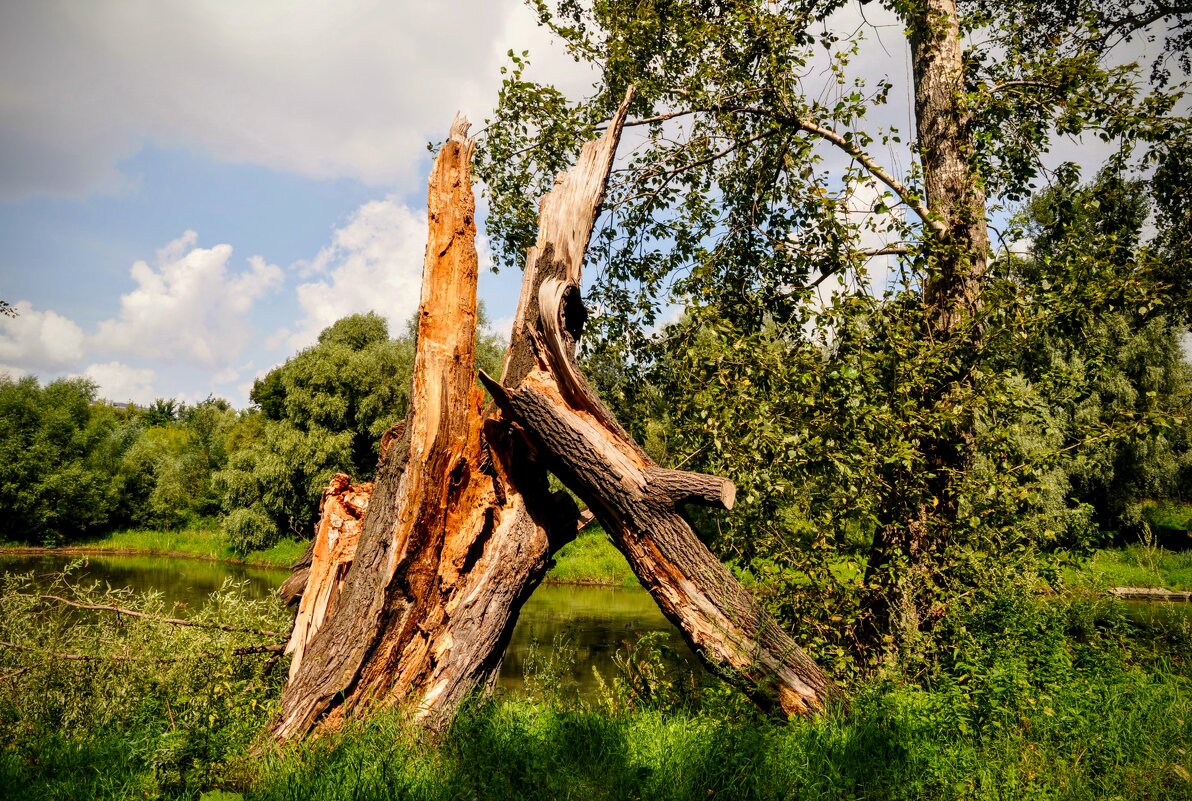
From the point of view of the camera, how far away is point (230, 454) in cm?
2783

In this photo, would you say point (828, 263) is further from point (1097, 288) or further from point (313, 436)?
point (313, 436)

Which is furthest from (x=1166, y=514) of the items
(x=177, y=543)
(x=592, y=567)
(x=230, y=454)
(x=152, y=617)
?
(x=177, y=543)

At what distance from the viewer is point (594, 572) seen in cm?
2131

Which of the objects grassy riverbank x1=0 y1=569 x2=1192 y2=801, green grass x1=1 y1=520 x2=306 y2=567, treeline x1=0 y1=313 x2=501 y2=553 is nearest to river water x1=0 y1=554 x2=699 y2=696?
green grass x1=1 y1=520 x2=306 y2=567

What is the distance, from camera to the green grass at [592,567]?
2103 cm

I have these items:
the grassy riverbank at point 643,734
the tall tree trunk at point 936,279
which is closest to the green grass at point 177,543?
the grassy riverbank at point 643,734

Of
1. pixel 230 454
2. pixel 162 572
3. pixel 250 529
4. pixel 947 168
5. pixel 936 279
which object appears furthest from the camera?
pixel 230 454

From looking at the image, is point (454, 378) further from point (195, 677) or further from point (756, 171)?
point (756, 171)

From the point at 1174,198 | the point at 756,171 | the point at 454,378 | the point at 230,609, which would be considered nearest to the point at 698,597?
the point at 454,378

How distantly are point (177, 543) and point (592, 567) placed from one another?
61.2 ft

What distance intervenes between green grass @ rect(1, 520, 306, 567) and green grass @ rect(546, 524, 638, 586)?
33.4 ft

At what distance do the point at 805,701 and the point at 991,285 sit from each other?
144 inches

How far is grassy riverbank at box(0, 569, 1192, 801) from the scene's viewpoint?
11.8ft

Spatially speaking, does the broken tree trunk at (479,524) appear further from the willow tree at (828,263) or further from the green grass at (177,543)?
the green grass at (177,543)
